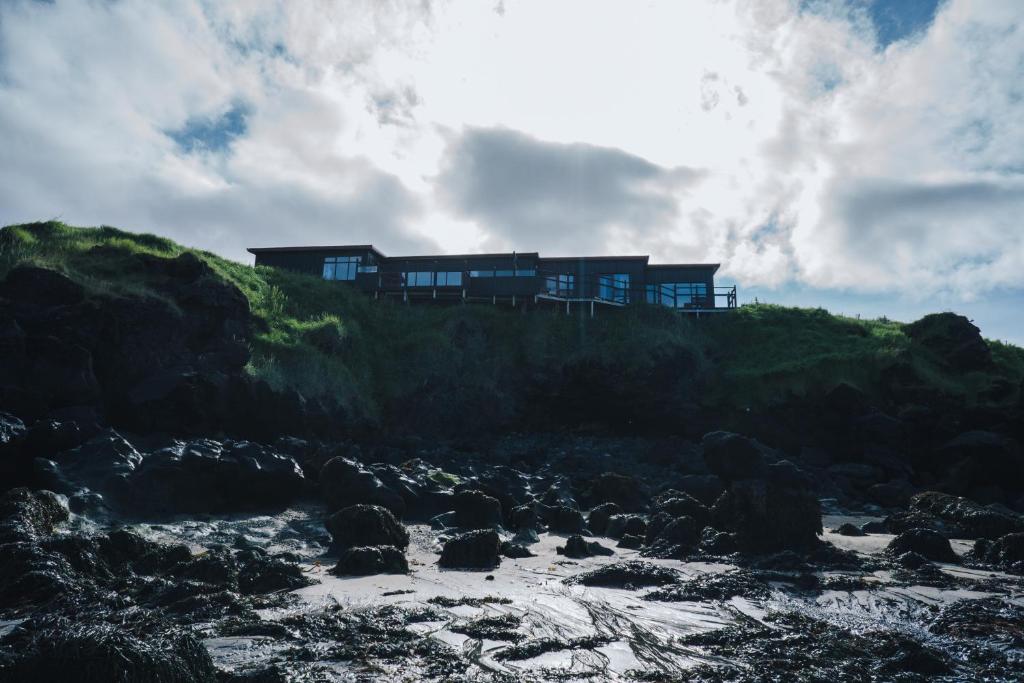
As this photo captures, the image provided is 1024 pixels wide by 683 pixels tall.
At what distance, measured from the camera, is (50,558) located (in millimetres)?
8953

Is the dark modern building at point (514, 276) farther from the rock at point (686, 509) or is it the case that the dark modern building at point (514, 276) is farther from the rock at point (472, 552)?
the rock at point (472, 552)

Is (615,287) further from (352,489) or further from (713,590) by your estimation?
(713,590)

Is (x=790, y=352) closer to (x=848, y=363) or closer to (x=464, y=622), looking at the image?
(x=848, y=363)

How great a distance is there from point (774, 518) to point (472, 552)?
5.90 m

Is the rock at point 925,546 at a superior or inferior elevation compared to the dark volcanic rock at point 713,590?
superior

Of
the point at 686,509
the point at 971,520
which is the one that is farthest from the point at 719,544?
the point at 971,520

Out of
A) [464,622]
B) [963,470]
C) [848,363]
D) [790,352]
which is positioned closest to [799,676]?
[464,622]

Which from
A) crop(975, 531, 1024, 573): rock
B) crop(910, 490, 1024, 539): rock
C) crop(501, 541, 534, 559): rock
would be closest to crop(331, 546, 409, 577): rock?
crop(501, 541, 534, 559): rock

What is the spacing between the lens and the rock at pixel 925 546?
39.7ft

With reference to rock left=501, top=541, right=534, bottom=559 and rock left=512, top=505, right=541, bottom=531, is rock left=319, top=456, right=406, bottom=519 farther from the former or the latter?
rock left=501, top=541, right=534, bottom=559

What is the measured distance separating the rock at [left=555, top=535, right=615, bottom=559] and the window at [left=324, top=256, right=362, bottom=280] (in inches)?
1510

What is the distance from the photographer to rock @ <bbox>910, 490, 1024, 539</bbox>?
1493 centimetres

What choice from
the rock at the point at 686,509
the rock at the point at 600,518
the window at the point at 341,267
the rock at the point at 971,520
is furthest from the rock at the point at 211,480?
the window at the point at 341,267

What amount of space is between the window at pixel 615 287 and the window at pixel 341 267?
17847 mm
